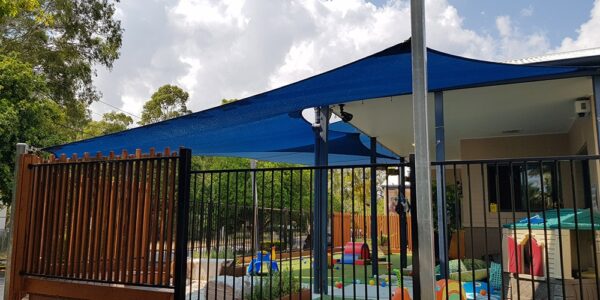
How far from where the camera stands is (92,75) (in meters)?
17.6

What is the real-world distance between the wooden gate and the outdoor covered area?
318 mm

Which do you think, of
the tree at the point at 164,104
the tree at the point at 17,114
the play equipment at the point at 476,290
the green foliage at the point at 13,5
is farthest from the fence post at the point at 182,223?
the tree at the point at 164,104

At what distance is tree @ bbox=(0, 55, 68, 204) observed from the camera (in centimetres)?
1191

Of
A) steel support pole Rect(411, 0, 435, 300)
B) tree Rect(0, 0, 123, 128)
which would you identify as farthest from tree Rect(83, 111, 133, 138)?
steel support pole Rect(411, 0, 435, 300)

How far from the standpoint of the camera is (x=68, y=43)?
1666 cm

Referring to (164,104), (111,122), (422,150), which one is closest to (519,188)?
(422,150)

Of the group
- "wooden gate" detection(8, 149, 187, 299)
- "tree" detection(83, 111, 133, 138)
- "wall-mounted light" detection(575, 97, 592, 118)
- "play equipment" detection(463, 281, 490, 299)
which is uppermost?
"tree" detection(83, 111, 133, 138)

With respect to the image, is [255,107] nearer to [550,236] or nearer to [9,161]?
[550,236]

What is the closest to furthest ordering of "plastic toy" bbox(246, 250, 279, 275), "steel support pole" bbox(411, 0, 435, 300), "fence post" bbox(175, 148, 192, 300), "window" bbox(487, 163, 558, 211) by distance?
"steel support pole" bbox(411, 0, 435, 300)
"fence post" bbox(175, 148, 192, 300)
"plastic toy" bbox(246, 250, 279, 275)
"window" bbox(487, 163, 558, 211)

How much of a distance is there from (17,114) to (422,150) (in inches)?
490

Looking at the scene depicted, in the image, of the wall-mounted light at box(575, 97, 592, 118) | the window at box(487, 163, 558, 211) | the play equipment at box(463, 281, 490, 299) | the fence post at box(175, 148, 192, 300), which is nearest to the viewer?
the fence post at box(175, 148, 192, 300)

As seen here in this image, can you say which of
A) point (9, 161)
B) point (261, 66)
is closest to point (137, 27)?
point (261, 66)

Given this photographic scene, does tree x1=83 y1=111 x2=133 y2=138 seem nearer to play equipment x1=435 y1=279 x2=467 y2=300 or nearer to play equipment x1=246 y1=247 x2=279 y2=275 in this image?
play equipment x1=246 y1=247 x2=279 y2=275

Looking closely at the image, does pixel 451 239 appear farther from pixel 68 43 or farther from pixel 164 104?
pixel 164 104
